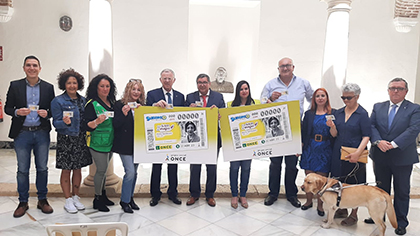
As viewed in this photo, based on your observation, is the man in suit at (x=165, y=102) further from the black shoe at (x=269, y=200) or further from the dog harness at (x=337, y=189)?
the dog harness at (x=337, y=189)

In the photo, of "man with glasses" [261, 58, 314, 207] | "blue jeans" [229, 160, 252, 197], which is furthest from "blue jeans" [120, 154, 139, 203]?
"man with glasses" [261, 58, 314, 207]

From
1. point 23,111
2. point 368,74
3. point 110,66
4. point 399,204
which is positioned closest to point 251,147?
point 399,204

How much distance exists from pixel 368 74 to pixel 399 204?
16.9ft

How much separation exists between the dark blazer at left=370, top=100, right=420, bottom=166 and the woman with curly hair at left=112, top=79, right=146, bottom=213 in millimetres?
2801

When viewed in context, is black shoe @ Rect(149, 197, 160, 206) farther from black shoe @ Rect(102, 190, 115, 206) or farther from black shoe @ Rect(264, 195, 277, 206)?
black shoe @ Rect(264, 195, 277, 206)

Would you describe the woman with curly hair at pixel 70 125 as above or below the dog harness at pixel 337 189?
above

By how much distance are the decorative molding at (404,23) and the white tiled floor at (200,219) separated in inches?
192

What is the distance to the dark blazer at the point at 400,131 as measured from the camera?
341 centimetres

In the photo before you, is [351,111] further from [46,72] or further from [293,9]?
[46,72]

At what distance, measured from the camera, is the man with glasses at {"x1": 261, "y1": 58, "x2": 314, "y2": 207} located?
426 centimetres

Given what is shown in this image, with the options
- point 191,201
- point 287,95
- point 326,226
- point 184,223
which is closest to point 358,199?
point 326,226

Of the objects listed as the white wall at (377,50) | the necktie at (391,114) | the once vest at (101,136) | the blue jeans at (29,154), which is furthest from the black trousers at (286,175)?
the white wall at (377,50)

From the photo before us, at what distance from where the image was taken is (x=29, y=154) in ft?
12.3

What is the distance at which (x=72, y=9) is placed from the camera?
741cm
